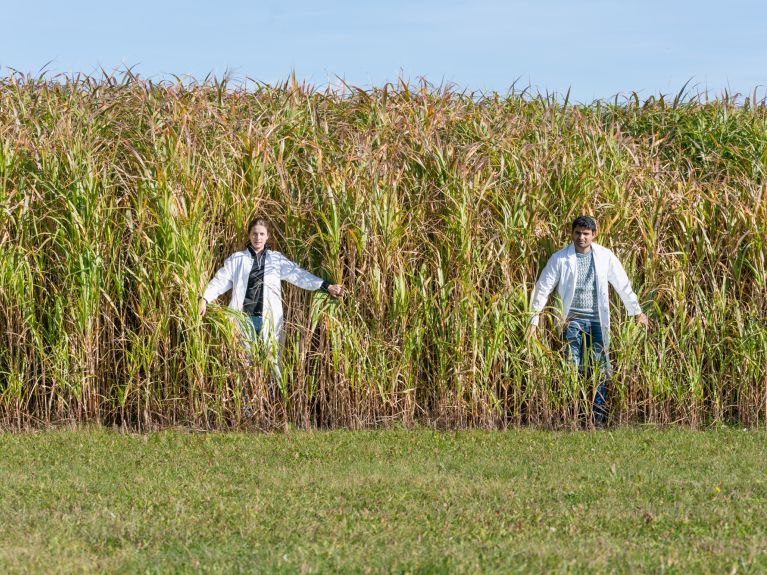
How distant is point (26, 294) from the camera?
347 inches

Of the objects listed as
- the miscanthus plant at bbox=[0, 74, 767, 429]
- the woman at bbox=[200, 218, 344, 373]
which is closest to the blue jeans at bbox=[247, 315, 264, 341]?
the woman at bbox=[200, 218, 344, 373]

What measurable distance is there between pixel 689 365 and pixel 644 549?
13.7 ft

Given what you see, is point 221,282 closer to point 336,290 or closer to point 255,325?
point 255,325

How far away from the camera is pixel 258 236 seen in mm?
8867

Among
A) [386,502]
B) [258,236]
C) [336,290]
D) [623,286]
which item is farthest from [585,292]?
[386,502]

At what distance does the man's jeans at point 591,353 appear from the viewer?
29.9 feet

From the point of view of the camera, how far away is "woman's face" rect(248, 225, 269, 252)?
8852 millimetres

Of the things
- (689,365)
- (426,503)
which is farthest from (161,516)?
(689,365)

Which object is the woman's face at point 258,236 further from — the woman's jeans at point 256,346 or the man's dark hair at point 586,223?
the man's dark hair at point 586,223

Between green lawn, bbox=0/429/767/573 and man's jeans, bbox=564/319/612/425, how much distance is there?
38 cm

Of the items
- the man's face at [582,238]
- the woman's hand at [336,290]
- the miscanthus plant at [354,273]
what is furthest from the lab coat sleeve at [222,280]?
the man's face at [582,238]

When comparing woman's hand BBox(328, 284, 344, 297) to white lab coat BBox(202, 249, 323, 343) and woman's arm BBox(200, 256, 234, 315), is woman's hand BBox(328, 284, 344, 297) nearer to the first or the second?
white lab coat BBox(202, 249, 323, 343)

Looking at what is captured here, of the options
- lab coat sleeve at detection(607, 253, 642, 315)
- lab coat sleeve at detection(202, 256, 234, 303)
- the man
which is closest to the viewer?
lab coat sleeve at detection(202, 256, 234, 303)

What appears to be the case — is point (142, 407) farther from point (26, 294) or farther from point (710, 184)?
point (710, 184)
